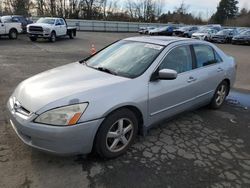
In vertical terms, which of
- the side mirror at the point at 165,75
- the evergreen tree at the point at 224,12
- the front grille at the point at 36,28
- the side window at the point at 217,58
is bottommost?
the side mirror at the point at 165,75

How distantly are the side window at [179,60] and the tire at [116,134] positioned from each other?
100 centimetres

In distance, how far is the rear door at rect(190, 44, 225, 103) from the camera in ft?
15.1

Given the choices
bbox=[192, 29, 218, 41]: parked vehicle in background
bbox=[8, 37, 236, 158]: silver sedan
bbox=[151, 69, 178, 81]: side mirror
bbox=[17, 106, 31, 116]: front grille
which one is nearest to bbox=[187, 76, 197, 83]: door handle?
bbox=[8, 37, 236, 158]: silver sedan

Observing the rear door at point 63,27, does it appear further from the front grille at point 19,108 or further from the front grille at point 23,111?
the front grille at point 23,111

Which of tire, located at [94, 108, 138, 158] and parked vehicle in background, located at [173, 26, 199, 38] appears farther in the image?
parked vehicle in background, located at [173, 26, 199, 38]

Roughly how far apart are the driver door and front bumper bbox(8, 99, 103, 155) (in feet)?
3.46

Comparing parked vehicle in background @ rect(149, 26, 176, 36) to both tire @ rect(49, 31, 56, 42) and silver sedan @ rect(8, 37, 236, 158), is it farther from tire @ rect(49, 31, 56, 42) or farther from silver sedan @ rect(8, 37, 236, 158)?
silver sedan @ rect(8, 37, 236, 158)

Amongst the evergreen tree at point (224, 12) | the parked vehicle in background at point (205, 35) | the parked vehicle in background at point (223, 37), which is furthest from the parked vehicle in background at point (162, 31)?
the evergreen tree at point (224, 12)

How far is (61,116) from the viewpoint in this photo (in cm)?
287

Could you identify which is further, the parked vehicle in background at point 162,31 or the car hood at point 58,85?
the parked vehicle in background at point 162,31

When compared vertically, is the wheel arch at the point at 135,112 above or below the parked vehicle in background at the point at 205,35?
below

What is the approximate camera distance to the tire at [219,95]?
17.3 feet

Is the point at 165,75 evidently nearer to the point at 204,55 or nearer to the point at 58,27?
the point at 204,55

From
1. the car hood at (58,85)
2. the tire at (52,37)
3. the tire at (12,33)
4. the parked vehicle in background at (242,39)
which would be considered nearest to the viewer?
the car hood at (58,85)
